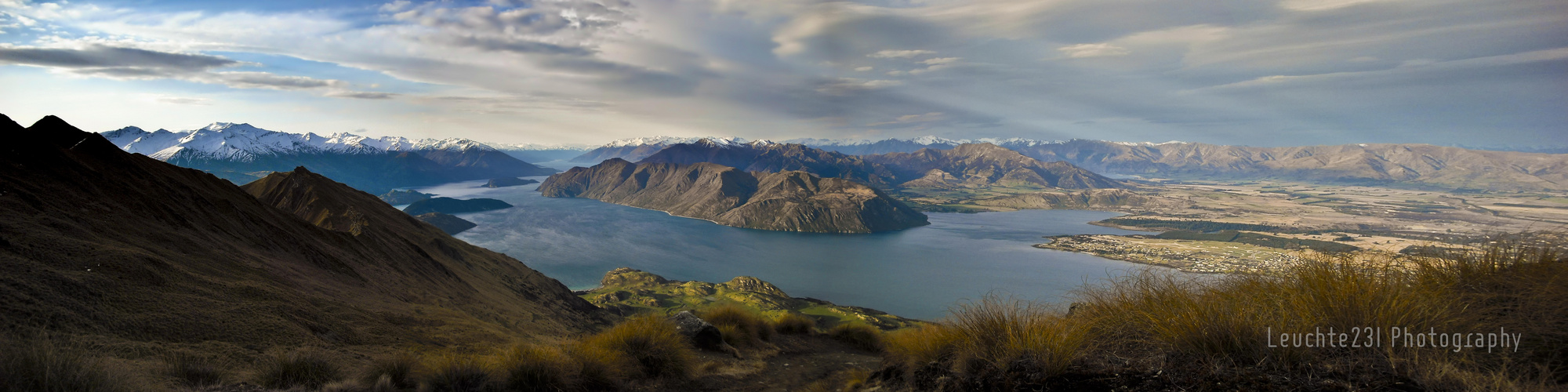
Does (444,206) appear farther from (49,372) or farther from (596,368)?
Result: (49,372)

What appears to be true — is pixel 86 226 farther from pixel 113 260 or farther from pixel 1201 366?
pixel 1201 366

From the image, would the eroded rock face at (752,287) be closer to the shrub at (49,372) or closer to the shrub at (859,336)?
the shrub at (859,336)

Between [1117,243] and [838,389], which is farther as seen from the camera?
[1117,243]

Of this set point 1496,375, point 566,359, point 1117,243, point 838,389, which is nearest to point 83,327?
point 566,359

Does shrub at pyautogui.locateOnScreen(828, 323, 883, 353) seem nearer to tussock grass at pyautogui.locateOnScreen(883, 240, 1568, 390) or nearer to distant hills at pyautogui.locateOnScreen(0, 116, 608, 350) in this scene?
distant hills at pyautogui.locateOnScreen(0, 116, 608, 350)

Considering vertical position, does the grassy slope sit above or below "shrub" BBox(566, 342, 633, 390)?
below

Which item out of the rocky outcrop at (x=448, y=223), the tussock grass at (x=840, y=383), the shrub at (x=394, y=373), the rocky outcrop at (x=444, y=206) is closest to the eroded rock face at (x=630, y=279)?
the tussock grass at (x=840, y=383)

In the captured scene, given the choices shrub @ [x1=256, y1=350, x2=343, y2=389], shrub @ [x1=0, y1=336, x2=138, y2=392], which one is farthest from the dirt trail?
shrub @ [x1=0, y1=336, x2=138, y2=392]
